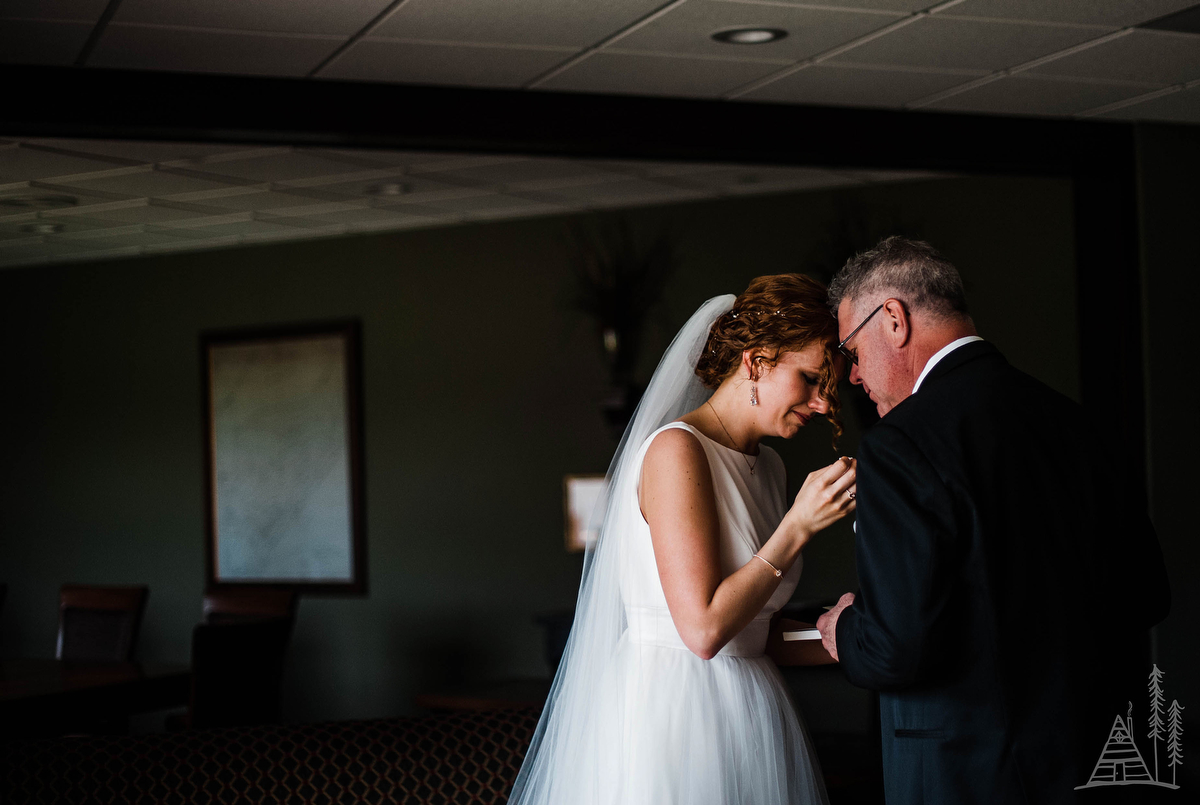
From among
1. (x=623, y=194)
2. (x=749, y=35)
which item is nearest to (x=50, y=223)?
(x=623, y=194)

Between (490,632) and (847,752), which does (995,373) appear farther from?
(490,632)

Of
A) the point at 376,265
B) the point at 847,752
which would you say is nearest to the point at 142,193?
the point at 376,265

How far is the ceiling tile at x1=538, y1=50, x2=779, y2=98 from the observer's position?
3.82 m

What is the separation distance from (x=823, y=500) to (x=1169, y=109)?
11.9ft

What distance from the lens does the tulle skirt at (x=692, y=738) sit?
7.06 ft

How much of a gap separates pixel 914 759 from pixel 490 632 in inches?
196

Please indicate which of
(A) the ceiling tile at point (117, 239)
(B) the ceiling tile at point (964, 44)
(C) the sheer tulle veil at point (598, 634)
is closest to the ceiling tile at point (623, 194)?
(B) the ceiling tile at point (964, 44)

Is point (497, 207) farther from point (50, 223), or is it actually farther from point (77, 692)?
point (77, 692)

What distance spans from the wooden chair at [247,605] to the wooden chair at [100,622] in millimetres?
399

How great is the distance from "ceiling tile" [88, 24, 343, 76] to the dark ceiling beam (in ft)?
0.23

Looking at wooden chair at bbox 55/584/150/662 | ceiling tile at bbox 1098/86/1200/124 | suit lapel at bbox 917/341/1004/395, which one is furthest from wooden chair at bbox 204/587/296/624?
ceiling tile at bbox 1098/86/1200/124

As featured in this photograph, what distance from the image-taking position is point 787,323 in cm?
219

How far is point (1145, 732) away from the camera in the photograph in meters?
1.89

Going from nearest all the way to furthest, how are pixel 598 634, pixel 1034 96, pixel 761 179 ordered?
1. pixel 598 634
2. pixel 1034 96
3. pixel 761 179
